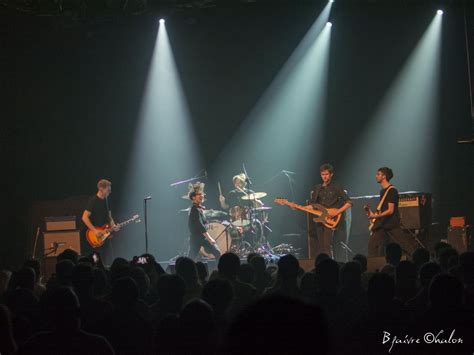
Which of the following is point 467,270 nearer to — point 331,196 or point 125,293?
point 125,293

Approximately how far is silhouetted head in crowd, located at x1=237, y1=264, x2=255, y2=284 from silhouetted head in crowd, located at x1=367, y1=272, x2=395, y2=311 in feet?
6.92

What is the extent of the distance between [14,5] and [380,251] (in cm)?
891

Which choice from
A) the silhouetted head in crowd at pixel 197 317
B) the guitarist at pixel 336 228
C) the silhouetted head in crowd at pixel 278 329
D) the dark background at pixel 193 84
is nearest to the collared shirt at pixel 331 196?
the guitarist at pixel 336 228

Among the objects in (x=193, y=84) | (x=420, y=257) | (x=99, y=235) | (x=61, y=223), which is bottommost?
(x=420, y=257)

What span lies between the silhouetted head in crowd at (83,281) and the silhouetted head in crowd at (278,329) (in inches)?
121

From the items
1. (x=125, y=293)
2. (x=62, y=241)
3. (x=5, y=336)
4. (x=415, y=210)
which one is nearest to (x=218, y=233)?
(x=62, y=241)

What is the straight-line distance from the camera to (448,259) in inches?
301

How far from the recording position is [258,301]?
3.09m

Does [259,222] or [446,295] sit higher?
[259,222]

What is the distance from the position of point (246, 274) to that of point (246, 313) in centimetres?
409

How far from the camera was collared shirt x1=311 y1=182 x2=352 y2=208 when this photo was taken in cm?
1342

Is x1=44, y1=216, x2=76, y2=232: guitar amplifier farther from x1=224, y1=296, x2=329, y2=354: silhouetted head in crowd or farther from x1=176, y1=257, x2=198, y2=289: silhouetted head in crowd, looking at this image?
x1=224, y1=296, x2=329, y2=354: silhouetted head in crowd

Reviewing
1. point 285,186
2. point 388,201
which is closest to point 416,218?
point 388,201

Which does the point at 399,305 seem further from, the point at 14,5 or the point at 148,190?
the point at 148,190
